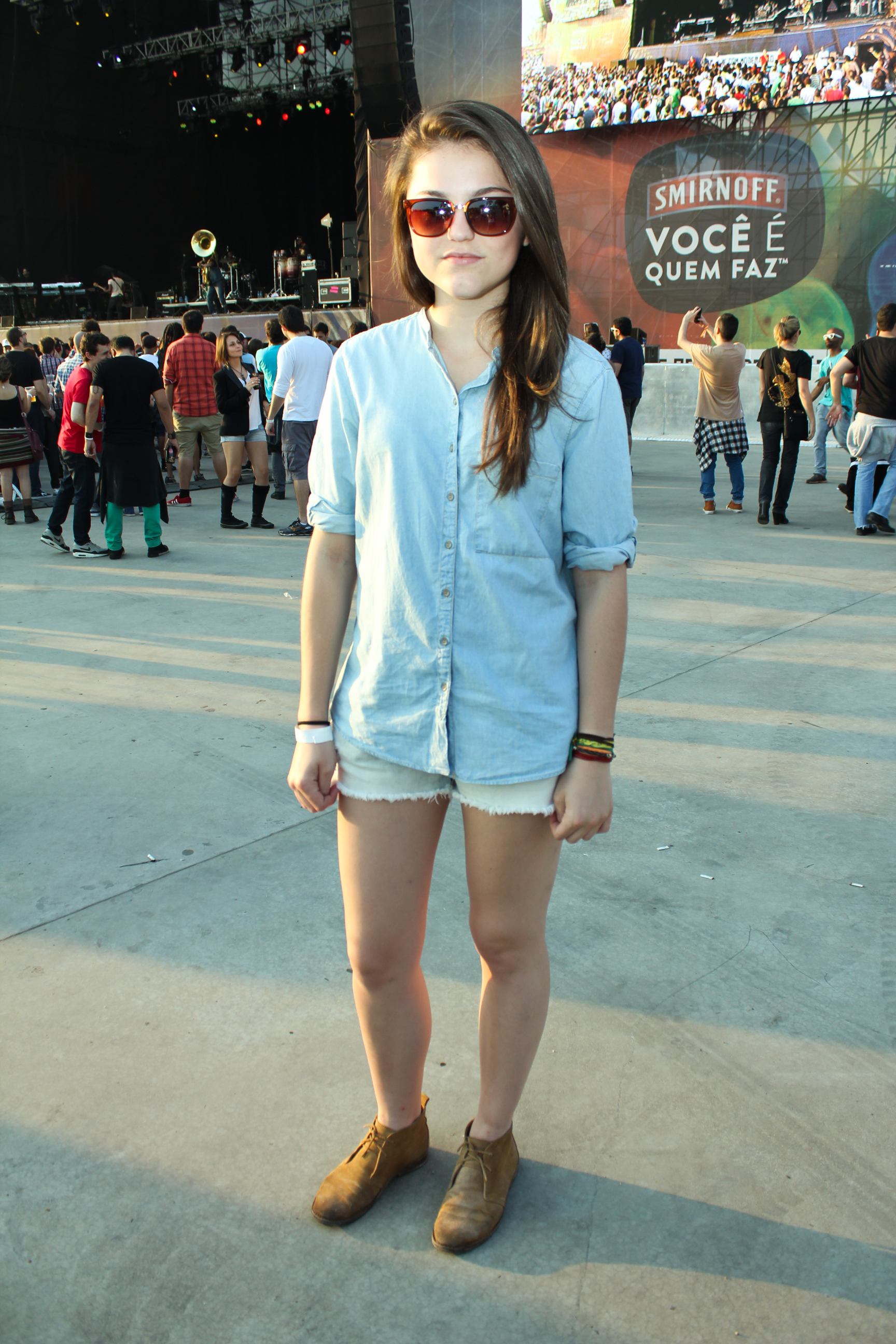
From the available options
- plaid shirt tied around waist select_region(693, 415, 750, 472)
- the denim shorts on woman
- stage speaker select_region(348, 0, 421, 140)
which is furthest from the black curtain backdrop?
plaid shirt tied around waist select_region(693, 415, 750, 472)

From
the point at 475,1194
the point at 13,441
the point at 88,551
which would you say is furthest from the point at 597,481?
the point at 13,441

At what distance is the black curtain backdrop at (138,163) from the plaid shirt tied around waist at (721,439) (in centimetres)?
1955

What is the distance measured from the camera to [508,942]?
1.66 m

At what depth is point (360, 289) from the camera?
21.7 m

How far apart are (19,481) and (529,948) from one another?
9.08 meters

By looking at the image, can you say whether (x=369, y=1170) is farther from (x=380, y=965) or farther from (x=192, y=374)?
(x=192, y=374)

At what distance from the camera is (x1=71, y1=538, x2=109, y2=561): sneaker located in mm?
7730

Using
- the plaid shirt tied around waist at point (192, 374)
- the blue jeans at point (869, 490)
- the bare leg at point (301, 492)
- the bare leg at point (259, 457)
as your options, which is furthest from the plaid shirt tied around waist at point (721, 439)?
the plaid shirt tied around waist at point (192, 374)

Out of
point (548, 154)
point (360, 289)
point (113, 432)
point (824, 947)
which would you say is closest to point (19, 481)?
point (113, 432)

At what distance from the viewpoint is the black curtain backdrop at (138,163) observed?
24531mm

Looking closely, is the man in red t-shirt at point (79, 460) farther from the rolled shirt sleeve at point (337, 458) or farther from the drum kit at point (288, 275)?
the drum kit at point (288, 275)

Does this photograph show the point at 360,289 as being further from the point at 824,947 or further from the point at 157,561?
the point at 824,947

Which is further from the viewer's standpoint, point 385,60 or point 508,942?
point 385,60

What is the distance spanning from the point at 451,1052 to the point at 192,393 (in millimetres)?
8032
